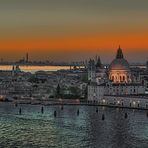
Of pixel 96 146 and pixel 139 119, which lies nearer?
pixel 96 146

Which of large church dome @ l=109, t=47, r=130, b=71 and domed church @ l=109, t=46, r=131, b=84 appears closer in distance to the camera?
domed church @ l=109, t=46, r=131, b=84

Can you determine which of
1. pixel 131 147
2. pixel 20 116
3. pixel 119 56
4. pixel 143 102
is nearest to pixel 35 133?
pixel 131 147

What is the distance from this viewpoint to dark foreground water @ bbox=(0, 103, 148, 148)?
3122 cm

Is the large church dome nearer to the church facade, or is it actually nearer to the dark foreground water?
the church facade

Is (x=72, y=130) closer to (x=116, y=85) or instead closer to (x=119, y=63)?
(x=116, y=85)

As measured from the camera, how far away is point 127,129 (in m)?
37.3

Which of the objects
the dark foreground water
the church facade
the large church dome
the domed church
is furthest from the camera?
the large church dome

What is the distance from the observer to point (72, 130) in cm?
3631

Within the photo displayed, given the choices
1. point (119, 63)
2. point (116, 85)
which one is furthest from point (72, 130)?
point (119, 63)

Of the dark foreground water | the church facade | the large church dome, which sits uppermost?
the large church dome

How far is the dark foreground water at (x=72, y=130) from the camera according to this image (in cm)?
3122

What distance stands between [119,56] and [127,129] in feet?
121

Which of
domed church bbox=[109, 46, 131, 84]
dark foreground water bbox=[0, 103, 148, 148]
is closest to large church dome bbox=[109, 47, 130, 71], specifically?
domed church bbox=[109, 46, 131, 84]

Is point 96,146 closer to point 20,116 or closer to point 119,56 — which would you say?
point 20,116
